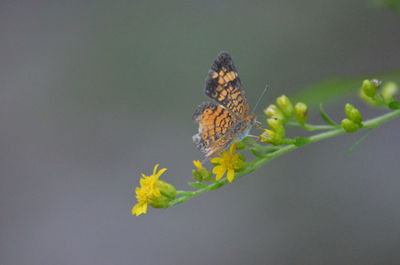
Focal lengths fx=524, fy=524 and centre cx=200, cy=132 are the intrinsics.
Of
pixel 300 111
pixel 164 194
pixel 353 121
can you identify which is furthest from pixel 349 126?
pixel 164 194

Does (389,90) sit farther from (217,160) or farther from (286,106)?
(217,160)

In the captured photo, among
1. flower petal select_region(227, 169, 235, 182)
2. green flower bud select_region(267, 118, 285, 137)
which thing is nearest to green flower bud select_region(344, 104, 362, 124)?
green flower bud select_region(267, 118, 285, 137)

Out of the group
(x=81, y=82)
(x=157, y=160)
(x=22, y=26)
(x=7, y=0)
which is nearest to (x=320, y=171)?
(x=157, y=160)

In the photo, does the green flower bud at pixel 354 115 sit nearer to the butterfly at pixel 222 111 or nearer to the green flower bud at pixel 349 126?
the green flower bud at pixel 349 126

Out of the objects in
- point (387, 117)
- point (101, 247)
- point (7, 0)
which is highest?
point (7, 0)

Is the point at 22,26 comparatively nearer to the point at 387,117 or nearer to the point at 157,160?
the point at 157,160

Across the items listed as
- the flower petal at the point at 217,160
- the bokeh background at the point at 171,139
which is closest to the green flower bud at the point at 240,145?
the flower petal at the point at 217,160

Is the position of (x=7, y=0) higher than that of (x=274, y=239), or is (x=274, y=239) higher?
(x=7, y=0)
